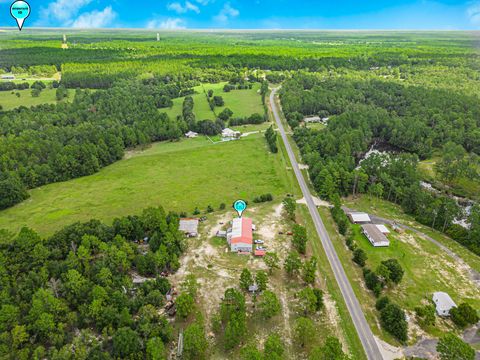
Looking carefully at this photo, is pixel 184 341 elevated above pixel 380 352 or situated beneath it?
elevated above

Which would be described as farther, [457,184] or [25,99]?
[25,99]

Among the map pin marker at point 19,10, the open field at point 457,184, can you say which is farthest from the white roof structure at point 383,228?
the map pin marker at point 19,10

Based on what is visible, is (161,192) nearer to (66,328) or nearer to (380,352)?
(66,328)

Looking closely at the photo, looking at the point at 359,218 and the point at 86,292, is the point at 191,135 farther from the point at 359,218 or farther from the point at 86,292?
the point at 86,292

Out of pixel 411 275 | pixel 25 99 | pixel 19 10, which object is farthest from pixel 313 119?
pixel 25 99

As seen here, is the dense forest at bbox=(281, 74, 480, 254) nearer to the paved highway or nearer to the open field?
the open field

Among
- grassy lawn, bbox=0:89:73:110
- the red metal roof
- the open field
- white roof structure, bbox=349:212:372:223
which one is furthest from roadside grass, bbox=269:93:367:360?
grassy lawn, bbox=0:89:73:110

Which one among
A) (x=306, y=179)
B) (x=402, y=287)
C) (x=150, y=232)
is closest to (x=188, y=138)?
(x=306, y=179)
